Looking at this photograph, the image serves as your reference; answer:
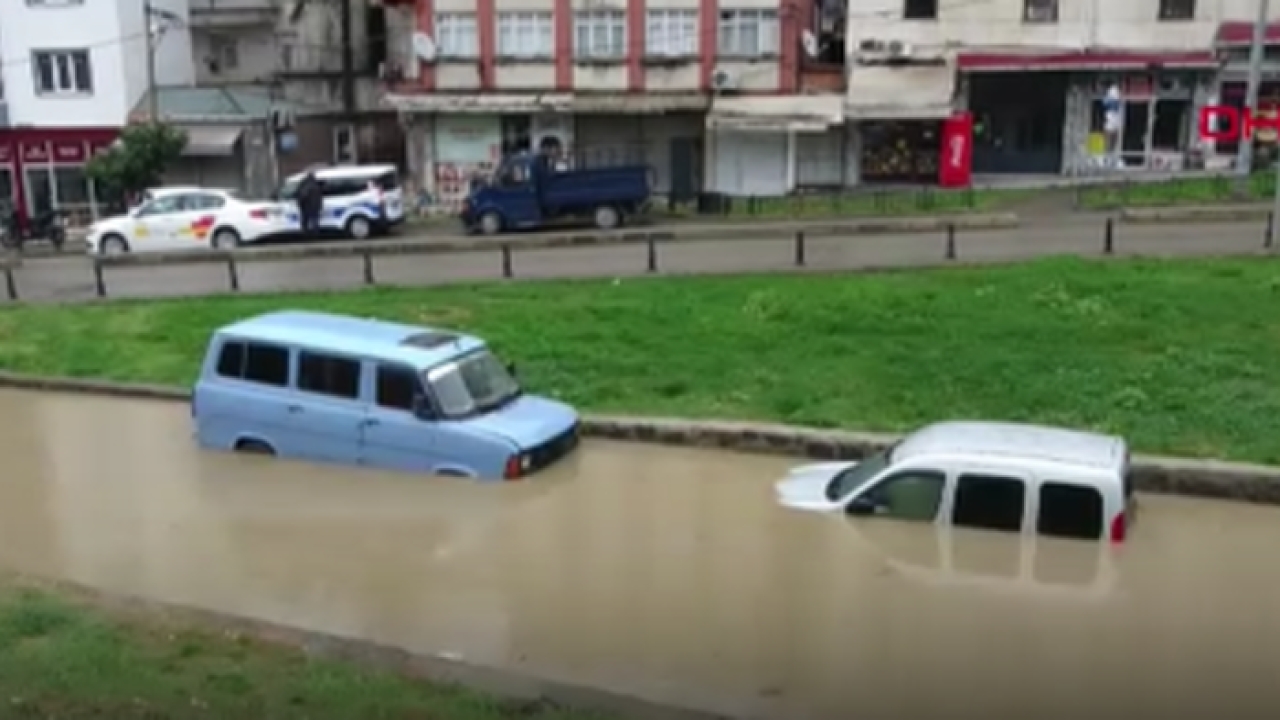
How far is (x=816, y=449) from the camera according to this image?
13.9m

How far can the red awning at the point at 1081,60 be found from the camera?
3500 centimetres

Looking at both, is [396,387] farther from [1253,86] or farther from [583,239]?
[1253,86]

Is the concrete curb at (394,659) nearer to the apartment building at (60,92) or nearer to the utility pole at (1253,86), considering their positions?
the utility pole at (1253,86)

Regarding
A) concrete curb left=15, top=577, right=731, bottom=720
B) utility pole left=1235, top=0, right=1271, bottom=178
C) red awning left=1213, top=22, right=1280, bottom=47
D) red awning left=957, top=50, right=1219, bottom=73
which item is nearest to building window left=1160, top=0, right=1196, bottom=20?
red awning left=1213, top=22, right=1280, bottom=47

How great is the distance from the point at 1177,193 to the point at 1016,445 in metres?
21.5

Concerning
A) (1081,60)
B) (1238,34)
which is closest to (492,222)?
(1081,60)

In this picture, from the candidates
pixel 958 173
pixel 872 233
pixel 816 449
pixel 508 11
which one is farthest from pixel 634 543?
pixel 508 11

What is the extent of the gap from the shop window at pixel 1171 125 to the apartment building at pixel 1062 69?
0.08ft

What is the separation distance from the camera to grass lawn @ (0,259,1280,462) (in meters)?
14.7

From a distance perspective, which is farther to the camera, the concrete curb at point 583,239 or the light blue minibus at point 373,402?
the concrete curb at point 583,239

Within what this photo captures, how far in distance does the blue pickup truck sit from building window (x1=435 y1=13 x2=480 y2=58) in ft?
20.7

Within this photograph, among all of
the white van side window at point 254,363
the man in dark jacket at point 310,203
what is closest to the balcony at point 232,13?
the man in dark jacket at point 310,203

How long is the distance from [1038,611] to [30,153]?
38367mm

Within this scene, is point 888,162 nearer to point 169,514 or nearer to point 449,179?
point 449,179
